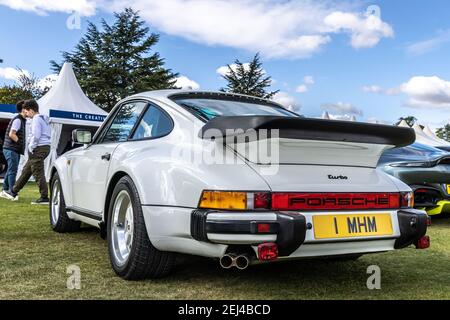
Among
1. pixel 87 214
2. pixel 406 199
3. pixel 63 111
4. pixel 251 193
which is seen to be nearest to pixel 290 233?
pixel 251 193

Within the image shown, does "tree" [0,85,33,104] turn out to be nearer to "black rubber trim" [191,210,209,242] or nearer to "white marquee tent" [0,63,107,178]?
"white marquee tent" [0,63,107,178]

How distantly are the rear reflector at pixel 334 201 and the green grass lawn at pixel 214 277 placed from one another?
556 mm

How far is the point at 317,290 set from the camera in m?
2.89

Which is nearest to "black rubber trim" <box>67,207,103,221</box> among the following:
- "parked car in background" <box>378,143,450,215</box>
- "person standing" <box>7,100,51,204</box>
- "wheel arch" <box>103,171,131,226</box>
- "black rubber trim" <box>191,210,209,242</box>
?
"wheel arch" <box>103,171,131,226</box>

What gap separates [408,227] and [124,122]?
7.54ft

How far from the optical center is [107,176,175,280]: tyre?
9.27 feet

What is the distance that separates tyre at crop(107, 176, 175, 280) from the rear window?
64 cm

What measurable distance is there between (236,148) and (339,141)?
0.61m

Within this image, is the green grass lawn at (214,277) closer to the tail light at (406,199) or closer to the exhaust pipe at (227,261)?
the exhaust pipe at (227,261)

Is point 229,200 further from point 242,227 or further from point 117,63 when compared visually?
point 117,63

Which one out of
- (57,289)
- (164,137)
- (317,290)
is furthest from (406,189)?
(57,289)

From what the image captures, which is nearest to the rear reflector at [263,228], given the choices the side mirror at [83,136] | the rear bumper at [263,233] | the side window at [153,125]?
the rear bumper at [263,233]
